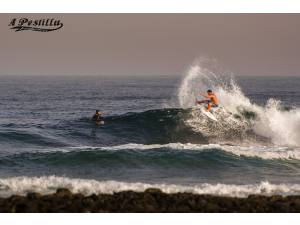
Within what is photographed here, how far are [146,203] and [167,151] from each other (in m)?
7.74

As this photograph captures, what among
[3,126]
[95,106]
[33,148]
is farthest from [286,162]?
[95,106]

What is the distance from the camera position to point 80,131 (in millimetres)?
24766

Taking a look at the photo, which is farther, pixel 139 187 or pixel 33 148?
pixel 33 148

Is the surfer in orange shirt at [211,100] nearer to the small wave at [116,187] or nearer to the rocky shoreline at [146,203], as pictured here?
the small wave at [116,187]

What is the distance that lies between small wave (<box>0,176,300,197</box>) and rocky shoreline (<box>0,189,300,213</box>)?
134cm

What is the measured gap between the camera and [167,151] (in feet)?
60.6

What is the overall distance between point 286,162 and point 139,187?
7.00m

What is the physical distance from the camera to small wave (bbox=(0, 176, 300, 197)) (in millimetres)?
12766

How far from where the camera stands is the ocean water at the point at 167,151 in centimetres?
1393

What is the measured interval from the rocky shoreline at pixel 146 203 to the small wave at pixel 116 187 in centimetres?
134

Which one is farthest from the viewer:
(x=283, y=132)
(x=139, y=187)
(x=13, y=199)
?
(x=283, y=132)

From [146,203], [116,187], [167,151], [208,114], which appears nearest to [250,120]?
[208,114]

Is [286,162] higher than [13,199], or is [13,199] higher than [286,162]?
[286,162]

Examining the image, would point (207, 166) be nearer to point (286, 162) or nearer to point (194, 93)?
point (286, 162)
